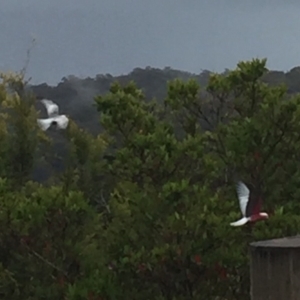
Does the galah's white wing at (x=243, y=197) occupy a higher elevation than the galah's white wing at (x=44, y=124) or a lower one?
lower

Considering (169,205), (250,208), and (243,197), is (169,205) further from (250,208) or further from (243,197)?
(250,208)

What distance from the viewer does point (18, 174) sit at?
28.2 ft

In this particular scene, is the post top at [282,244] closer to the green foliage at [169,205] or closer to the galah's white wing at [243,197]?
the galah's white wing at [243,197]

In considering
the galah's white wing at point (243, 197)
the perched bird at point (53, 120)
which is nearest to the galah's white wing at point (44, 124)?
the perched bird at point (53, 120)

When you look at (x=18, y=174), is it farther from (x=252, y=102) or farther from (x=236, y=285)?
(x=236, y=285)

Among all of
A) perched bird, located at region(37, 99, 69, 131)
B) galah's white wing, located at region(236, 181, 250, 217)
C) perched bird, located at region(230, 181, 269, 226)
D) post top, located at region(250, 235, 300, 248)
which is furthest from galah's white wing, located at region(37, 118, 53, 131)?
post top, located at region(250, 235, 300, 248)

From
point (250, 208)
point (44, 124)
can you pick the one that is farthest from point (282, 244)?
point (44, 124)

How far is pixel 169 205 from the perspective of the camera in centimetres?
512

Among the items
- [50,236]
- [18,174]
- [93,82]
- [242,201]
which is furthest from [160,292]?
[93,82]

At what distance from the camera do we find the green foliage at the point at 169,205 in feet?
16.8

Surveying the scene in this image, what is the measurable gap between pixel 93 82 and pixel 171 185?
976 inches

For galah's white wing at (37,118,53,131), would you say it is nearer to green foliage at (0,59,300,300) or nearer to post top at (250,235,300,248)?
green foliage at (0,59,300,300)

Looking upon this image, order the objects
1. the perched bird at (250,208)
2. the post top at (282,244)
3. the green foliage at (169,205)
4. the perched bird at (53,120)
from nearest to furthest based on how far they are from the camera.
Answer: the post top at (282,244) → the perched bird at (250,208) → the green foliage at (169,205) → the perched bird at (53,120)

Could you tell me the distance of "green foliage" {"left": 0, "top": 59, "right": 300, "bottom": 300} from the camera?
5117mm
